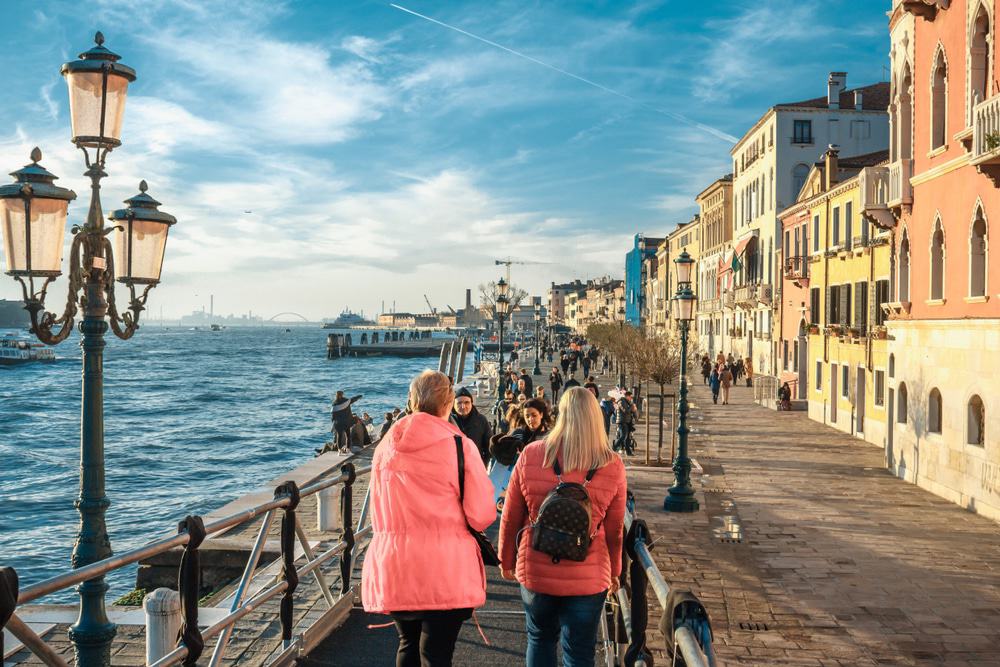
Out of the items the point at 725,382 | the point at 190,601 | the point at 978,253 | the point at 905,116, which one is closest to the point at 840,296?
the point at 725,382

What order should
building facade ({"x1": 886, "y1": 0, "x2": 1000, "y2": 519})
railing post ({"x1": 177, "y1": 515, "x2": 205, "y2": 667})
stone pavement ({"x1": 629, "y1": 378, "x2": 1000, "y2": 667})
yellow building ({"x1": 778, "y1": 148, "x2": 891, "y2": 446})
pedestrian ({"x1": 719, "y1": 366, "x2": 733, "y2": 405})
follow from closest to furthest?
railing post ({"x1": 177, "y1": 515, "x2": 205, "y2": 667})
stone pavement ({"x1": 629, "y1": 378, "x2": 1000, "y2": 667})
building facade ({"x1": 886, "y1": 0, "x2": 1000, "y2": 519})
yellow building ({"x1": 778, "y1": 148, "x2": 891, "y2": 446})
pedestrian ({"x1": 719, "y1": 366, "x2": 733, "y2": 405})

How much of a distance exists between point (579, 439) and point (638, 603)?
0.94m

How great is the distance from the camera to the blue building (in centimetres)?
10156

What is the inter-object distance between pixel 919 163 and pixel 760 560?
12276 mm

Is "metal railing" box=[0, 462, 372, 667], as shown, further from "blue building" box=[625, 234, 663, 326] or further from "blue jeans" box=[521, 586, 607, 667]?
"blue building" box=[625, 234, 663, 326]

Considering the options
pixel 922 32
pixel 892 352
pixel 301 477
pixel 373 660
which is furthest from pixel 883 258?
pixel 373 660

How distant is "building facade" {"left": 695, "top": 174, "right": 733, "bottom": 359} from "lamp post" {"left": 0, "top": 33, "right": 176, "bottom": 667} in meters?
54.8

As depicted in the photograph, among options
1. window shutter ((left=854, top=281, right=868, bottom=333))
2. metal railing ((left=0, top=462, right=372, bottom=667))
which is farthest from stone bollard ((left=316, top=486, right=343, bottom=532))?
window shutter ((left=854, top=281, right=868, bottom=333))

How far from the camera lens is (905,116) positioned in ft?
→ 69.3

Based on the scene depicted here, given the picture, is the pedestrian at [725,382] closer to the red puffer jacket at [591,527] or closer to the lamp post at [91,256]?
the lamp post at [91,256]

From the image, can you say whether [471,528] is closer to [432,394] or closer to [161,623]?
[432,394]

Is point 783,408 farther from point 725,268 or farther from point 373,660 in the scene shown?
point 373,660

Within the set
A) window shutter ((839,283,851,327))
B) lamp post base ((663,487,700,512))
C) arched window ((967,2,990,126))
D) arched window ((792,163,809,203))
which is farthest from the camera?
arched window ((792,163,809,203))

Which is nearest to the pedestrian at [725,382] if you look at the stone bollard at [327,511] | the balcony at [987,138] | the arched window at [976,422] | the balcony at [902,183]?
the balcony at [902,183]
